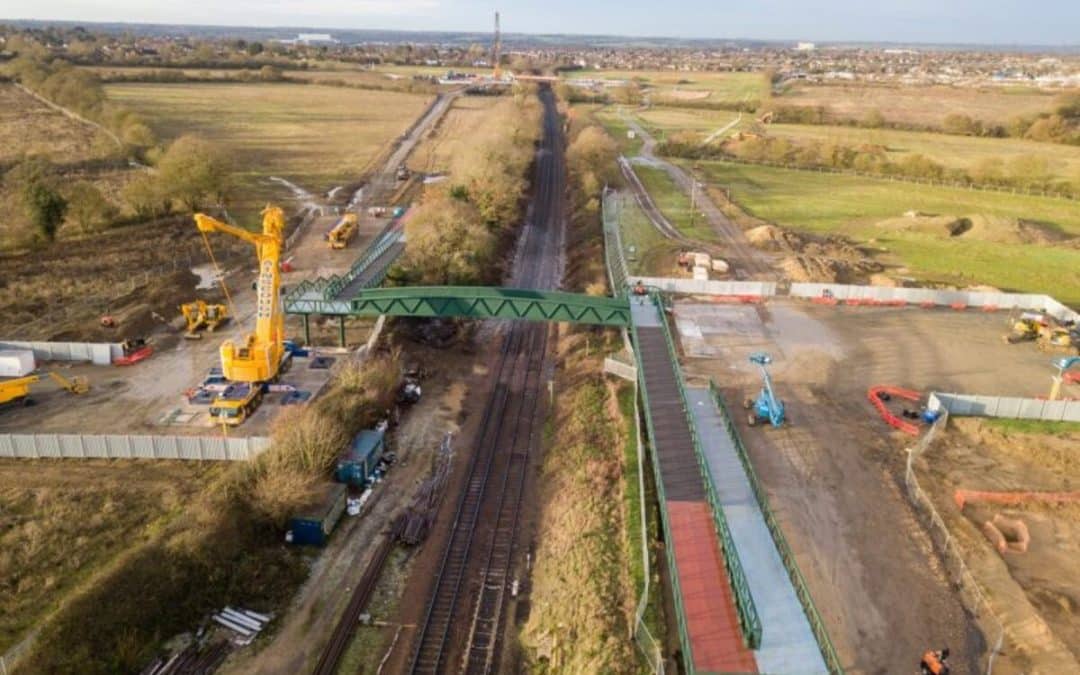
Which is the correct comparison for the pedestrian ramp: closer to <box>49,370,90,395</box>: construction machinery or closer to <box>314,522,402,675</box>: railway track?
<box>314,522,402,675</box>: railway track

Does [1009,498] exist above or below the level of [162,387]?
above

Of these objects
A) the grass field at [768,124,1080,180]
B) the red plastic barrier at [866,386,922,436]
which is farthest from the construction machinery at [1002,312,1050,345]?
the grass field at [768,124,1080,180]

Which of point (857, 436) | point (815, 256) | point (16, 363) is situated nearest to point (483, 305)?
point (857, 436)

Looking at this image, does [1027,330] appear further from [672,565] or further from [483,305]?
[672,565]

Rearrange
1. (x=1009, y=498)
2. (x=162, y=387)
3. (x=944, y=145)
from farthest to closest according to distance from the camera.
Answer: (x=944, y=145) < (x=162, y=387) < (x=1009, y=498)

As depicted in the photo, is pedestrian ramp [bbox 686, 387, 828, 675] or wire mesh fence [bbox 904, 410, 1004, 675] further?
wire mesh fence [bbox 904, 410, 1004, 675]

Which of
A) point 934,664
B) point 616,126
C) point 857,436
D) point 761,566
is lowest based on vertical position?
point 857,436

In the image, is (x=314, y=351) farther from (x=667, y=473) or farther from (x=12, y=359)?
(x=667, y=473)
